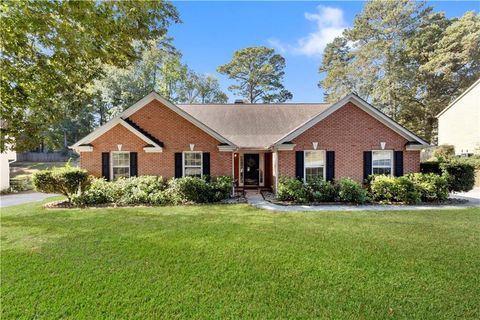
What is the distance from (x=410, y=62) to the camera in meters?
29.6

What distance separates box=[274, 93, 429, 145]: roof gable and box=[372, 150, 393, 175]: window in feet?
3.82

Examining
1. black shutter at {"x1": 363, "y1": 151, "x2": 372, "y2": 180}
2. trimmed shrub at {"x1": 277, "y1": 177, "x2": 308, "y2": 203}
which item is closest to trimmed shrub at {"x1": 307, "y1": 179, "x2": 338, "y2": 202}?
trimmed shrub at {"x1": 277, "y1": 177, "x2": 308, "y2": 203}

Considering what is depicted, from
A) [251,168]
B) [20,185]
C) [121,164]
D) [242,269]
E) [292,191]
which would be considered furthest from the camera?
[20,185]

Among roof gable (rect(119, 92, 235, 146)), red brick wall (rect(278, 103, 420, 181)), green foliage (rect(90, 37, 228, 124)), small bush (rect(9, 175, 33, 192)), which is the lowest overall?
small bush (rect(9, 175, 33, 192))

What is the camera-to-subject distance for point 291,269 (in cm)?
468

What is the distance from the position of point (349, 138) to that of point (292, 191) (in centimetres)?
422

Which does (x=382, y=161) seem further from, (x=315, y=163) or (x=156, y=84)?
(x=156, y=84)

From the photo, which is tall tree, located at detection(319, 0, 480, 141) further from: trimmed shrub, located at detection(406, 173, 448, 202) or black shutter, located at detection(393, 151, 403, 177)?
trimmed shrub, located at detection(406, 173, 448, 202)

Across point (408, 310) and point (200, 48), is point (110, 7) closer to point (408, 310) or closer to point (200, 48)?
point (200, 48)

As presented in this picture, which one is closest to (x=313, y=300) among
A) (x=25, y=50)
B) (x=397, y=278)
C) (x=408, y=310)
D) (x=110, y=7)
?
(x=408, y=310)

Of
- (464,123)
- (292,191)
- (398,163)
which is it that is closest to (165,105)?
(292,191)

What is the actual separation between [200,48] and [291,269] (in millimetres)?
11940

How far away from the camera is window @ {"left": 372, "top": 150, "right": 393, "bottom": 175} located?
1270 centimetres

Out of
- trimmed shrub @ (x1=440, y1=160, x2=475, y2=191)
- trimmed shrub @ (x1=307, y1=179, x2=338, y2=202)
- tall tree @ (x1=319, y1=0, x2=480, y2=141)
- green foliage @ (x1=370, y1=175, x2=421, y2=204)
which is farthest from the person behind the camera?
tall tree @ (x1=319, y1=0, x2=480, y2=141)
